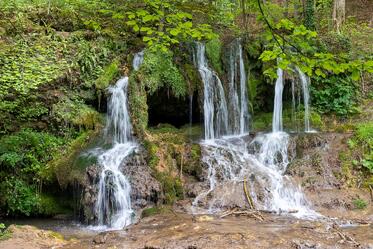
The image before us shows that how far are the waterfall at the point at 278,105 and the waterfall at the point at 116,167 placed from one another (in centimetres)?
471

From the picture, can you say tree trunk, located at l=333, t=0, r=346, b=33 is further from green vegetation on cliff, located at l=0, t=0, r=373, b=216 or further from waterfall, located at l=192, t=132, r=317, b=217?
waterfall, located at l=192, t=132, r=317, b=217

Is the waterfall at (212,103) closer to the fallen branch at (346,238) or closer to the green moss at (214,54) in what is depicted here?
the green moss at (214,54)

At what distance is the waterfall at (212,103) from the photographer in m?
11.3

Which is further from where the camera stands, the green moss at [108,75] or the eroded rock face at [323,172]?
the green moss at [108,75]

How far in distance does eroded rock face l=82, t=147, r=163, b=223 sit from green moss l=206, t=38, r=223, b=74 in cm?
475

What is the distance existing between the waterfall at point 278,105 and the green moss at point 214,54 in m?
1.80

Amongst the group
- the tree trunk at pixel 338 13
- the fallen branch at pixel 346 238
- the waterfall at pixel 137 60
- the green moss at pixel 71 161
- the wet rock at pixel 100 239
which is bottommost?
the wet rock at pixel 100 239

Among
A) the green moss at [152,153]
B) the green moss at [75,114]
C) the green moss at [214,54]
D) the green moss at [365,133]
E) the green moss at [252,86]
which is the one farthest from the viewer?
the green moss at [252,86]

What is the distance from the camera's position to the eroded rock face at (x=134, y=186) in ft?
24.9

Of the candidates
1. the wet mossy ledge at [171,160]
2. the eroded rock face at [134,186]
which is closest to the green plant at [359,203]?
the wet mossy ledge at [171,160]

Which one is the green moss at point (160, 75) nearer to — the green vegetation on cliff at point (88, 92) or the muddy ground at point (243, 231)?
the green vegetation on cliff at point (88, 92)

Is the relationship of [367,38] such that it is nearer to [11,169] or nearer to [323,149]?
[323,149]

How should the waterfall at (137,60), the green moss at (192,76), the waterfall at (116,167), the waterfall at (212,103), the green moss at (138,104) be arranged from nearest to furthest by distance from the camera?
1. the waterfall at (116,167)
2. the green moss at (138,104)
3. the waterfall at (137,60)
4. the green moss at (192,76)
5. the waterfall at (212,103)

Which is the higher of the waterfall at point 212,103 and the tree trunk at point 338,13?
the tree trunk at point 338,13
